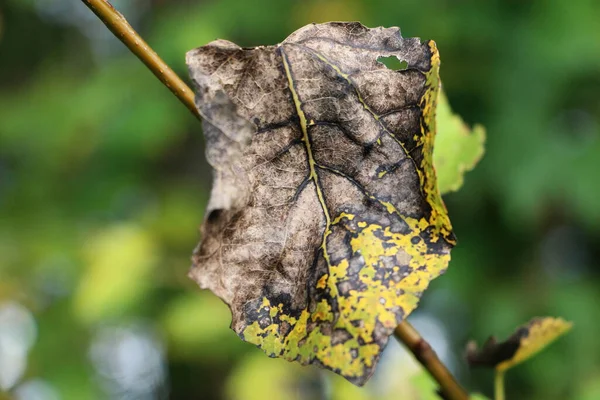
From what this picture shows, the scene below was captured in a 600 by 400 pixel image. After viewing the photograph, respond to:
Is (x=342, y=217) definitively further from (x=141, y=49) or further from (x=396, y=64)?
(x=396, y=64)

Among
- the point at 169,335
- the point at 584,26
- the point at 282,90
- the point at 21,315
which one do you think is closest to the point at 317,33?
the point at 282,90

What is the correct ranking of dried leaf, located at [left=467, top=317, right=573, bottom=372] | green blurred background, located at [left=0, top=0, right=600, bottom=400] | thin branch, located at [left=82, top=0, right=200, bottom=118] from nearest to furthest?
1. thin branch, located at [left=82, top=0, right=200, bottom=118]
2. dried leaf, located at [left=467, top=317, right=573, bottom=372]
3. green blurred background, located at [left=0, top=0, right=600, bottom=400]

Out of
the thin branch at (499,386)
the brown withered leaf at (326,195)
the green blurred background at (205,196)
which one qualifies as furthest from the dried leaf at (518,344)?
the green blurred background at (205,196)

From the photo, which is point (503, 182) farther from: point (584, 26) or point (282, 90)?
point (282, 90)

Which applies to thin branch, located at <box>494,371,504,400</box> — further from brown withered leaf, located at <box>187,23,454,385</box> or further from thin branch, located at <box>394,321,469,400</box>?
brown withered leaf, located at <box>187,23,454,385</box>

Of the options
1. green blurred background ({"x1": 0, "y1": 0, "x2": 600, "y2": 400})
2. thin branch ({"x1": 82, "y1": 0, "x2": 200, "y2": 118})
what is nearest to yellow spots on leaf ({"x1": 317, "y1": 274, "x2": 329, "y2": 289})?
thin branch ({"x1": 82, "y1": 0, "x2": 200, "y2": 118})

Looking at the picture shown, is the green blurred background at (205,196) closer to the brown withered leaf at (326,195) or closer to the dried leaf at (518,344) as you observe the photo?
the dried leaf at (518,344)
